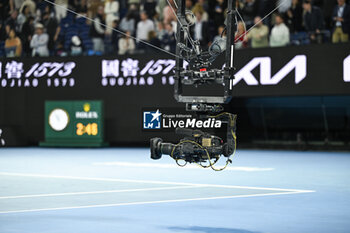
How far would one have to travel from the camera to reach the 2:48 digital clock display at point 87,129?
1123 inches

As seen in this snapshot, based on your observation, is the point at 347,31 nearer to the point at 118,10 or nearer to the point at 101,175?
the point at 118,10

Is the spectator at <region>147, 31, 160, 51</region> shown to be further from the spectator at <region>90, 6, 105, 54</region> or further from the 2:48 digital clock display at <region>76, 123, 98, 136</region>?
the 2:48 digital clock display at <region>76, 123, 98, 136</region>

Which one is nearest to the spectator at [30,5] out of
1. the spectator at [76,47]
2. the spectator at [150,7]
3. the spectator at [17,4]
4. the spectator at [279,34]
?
the spectator at [17,4]

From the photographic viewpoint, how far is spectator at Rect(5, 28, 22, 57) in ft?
99.1

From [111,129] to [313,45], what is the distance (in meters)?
10.3

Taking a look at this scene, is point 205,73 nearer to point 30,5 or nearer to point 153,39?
point 153,39

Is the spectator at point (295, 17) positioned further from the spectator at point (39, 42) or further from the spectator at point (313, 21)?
the spectator at point (39, 42)

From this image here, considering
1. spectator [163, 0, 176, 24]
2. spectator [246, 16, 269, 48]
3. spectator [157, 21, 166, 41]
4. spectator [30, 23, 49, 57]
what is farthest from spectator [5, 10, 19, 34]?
spectator [246, 16, 269, 48]

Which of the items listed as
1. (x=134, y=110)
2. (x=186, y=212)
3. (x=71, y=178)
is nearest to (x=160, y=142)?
(x=186, y=212)

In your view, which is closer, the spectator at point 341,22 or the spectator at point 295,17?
the spectator at point 341,22

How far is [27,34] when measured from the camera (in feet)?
98.0

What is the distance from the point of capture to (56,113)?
95.3ft

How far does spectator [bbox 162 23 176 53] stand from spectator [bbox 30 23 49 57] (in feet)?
20.9

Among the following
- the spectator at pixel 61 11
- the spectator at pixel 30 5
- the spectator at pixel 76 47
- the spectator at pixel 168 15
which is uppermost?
the spectator at pixel 30 5
